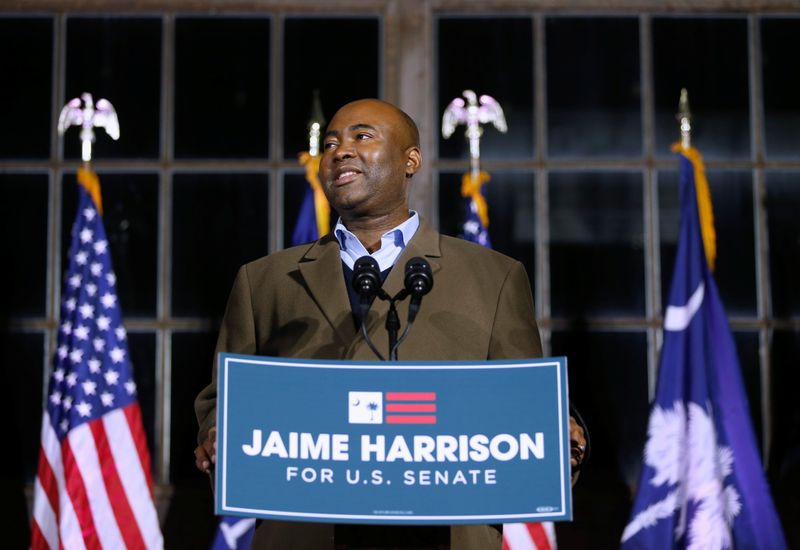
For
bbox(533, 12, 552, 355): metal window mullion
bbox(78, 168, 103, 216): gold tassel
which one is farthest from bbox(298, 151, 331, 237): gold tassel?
bbox(533, 12, 552, 355): metal window mullion

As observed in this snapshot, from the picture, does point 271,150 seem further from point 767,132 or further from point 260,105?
point 767,132

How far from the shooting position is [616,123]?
14.2 feet

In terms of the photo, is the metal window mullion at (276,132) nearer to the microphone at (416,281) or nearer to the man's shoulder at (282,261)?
the man's shoulder at (282,261)

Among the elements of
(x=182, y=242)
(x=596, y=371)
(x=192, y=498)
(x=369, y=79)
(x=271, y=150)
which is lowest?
(x=192, y=498)

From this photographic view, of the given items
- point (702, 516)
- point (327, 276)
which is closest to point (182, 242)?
point (702, 516)

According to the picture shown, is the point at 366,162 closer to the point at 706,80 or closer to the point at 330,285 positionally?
the point at 330,285

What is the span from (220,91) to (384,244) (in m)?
2.78

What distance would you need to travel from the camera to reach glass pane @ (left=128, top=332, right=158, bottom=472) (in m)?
4.15

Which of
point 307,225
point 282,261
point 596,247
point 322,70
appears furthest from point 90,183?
point 282,261

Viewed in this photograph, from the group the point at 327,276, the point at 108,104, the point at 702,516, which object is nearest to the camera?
the point at 327,276

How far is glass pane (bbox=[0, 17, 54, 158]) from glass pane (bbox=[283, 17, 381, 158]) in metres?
1.00

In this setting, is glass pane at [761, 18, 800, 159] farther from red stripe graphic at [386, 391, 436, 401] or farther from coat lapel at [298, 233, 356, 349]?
red stripe graphic at [386, 391, 436, 401]

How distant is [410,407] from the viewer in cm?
145

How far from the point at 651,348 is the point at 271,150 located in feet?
5.73
